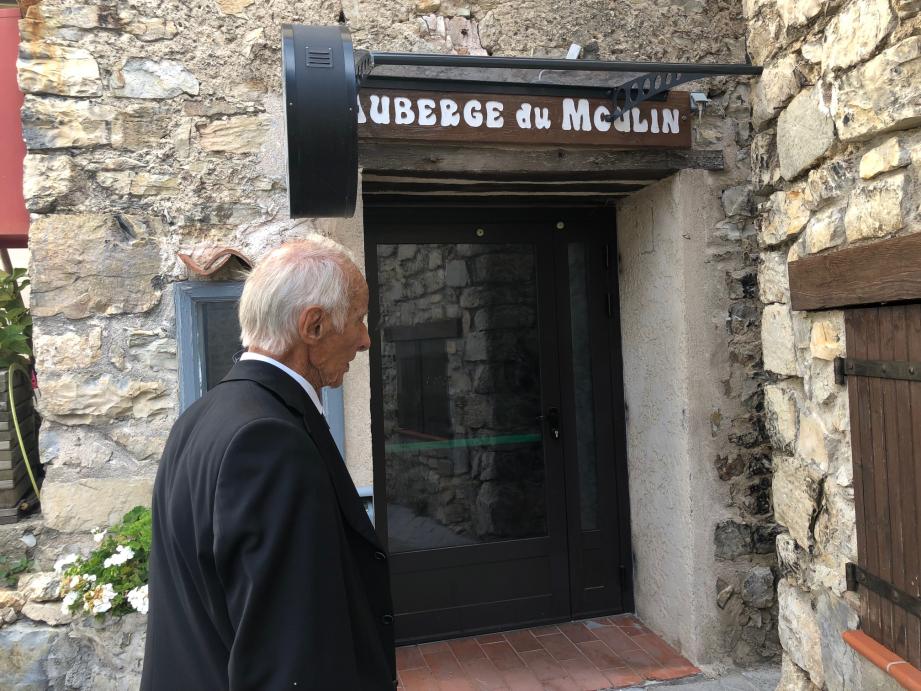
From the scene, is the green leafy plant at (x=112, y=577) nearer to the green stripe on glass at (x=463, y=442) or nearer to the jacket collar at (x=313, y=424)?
A: the green stripe on glass at (x=463, y=442)

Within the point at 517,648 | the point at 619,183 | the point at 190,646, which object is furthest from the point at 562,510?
the point at 190,646

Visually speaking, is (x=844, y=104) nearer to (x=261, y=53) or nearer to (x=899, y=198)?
(x=899, y=198)

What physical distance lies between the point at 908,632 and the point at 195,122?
302 centimetres

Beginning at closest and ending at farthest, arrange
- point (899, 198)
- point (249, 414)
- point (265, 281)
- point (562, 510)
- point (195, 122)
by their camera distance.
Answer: point (249, 414) → point (265, 281) → point (899, 198) → point (195, 122) → point (562, 510)

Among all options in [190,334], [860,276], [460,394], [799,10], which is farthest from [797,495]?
[190,334]

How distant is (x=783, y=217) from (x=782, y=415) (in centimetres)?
74

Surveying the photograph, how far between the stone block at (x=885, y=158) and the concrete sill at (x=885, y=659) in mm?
1376

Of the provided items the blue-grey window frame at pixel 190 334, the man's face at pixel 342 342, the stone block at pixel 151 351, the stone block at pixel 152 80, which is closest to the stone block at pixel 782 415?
the man's face at pixel 342 342

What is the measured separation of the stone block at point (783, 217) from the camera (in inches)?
106

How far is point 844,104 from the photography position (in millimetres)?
2320

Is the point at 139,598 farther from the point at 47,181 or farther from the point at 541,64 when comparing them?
the point at 541,64

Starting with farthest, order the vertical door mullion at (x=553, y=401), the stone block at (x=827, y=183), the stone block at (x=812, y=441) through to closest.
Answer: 1. the vertical door mullion at (x=553, y=401)
2. the stone block at (x=812, y=441)
3. the stone block at (x=827, y=183)

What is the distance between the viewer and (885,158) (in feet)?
7.10

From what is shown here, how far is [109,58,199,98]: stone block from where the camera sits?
120 inches
